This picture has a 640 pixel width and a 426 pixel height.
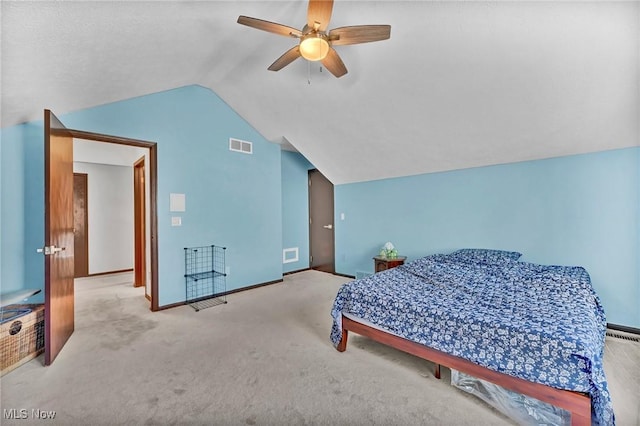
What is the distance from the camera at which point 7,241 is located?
2.65 m

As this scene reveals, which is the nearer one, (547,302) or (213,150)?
(547,302)

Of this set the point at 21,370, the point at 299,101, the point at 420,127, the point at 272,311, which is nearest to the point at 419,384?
the point at 272,311

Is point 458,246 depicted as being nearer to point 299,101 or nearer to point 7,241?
point 299,101

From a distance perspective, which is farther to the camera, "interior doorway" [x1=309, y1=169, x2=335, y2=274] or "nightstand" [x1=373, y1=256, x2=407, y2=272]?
"interior doorway" [x1=309, y1=169, x2=335, y2=274]

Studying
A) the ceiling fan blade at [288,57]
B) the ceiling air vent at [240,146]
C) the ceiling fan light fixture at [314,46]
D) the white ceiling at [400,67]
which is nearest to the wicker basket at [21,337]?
the white ceiling at [400,67]

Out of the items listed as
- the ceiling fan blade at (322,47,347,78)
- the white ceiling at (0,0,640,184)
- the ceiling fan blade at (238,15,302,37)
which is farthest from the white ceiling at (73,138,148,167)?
the ceiling fan blade at (322,47,347,78)

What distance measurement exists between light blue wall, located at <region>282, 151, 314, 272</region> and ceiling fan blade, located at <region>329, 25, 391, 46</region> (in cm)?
368

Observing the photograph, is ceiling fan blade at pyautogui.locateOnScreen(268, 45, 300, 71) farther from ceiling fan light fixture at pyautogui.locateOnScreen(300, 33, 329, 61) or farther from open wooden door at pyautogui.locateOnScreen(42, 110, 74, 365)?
open wooden door at pyautogui.locateOnScreen(42, 110, 74, 365)

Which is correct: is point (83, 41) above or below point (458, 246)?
above

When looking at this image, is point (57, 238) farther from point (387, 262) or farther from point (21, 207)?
point (387, 262)

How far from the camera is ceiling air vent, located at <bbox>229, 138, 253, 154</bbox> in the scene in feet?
13.9

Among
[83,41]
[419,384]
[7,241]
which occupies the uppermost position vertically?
[83,41]

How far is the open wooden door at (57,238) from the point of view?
7.27 feet

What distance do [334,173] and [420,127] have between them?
1918 mm
